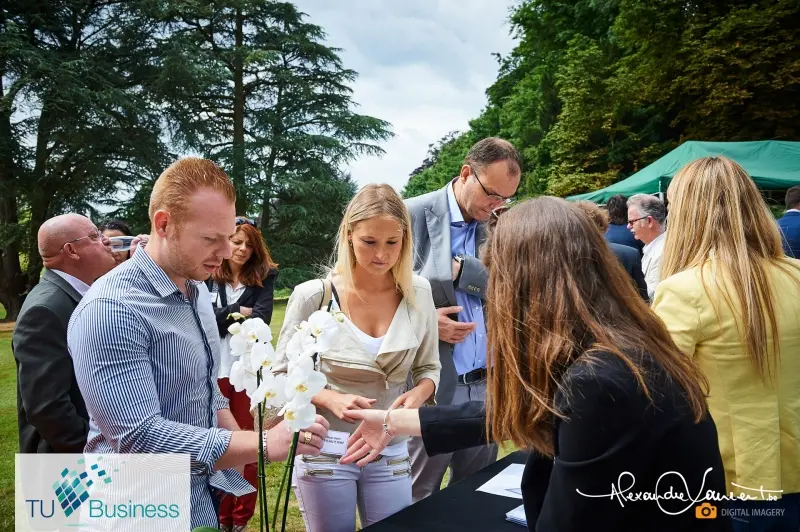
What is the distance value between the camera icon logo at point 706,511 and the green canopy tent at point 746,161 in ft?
34.3

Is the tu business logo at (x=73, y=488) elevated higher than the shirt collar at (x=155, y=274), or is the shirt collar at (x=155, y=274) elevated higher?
the shirt collar at (x=155, y=274)

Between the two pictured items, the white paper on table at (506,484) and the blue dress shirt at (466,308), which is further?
the blue dress shirt at (466,308)

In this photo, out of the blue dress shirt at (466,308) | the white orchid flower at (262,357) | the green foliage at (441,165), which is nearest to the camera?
the white orchid flower at (262,357)

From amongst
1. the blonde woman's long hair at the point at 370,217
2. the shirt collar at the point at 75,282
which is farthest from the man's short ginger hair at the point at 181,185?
the shirt collar at the point at 75,282

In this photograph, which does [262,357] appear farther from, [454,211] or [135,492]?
[454,211]

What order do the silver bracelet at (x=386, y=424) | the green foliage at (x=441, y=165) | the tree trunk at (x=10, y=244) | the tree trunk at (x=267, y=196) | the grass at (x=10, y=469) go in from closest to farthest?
the silver bracelet at (x=386, y=424) < the grass at (x=10, y=469) < the tree trunk at (x=10, y=244) < the tree trunk at (x=267, y=196) < the green foliage at (x=441, y=165)

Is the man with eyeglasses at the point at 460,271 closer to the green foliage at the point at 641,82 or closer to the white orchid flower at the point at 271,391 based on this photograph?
the white orchid flower at the point at 271,391

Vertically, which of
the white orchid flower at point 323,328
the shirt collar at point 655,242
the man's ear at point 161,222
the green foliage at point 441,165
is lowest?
the white orchid flower at point 323,328

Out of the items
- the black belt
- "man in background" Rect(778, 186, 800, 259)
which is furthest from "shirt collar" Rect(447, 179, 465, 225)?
"man in background" Rect(778, 186, 800, 259)

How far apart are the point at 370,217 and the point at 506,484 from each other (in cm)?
112

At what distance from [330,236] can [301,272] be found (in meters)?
2.18

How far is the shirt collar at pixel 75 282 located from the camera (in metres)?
2.78

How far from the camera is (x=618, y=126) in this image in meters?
19.5

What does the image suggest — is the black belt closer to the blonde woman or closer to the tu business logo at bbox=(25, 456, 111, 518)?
the blonde woman
